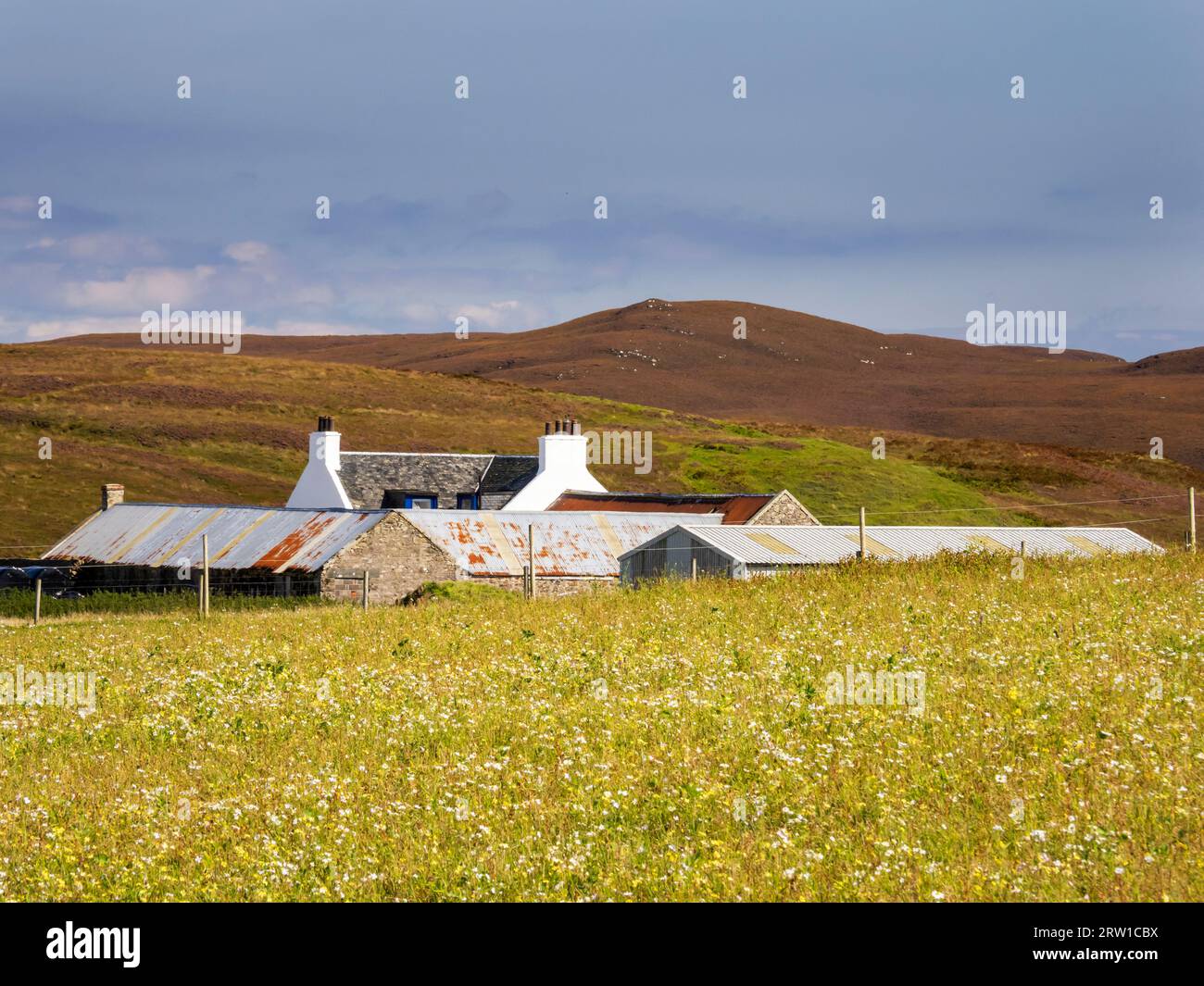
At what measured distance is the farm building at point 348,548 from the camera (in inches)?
1821

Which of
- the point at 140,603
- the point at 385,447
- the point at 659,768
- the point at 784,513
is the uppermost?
the point at 385,447

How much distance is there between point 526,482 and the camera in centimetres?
7281

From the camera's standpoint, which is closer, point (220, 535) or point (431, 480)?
point (220, 535)

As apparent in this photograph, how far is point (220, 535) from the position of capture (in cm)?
5203

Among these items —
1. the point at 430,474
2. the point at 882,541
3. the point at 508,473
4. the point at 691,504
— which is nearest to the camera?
the point at 882,541

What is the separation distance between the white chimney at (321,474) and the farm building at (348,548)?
12.4m

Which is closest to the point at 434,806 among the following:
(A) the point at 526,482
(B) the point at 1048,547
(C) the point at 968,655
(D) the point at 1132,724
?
(D) the point at 1132,724

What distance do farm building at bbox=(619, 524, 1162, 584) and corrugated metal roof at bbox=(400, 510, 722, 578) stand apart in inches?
81.3

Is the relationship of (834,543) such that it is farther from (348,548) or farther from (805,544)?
(348,548)

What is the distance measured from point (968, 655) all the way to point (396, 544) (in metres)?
34.3

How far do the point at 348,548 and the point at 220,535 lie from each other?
9380mm

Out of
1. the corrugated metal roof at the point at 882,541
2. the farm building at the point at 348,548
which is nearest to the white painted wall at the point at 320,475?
the farm building at the point at 348,548

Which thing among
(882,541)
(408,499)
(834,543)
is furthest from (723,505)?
(408,499)

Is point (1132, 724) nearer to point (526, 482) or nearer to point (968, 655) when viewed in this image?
point (968, 655)
